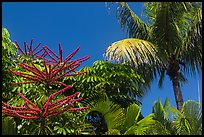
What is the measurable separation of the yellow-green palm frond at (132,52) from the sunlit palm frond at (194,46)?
2.47ft

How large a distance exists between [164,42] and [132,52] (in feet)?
3.29

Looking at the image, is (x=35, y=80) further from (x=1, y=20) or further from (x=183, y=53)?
(x=183, y=53)

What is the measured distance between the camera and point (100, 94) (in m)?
6.38

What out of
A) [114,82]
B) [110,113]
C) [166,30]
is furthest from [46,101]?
[166,30]

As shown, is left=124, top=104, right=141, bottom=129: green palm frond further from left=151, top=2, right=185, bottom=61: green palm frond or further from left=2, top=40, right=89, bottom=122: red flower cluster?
left=151, top=2, right=185, bottom=61: green palm frond

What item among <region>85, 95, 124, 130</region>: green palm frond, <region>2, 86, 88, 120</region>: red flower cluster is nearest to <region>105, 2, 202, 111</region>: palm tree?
<region>85, 95, 124, 130</region>: green palm frond

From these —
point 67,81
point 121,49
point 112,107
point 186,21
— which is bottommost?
point 112,107

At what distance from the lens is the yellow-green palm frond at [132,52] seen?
671 centimetres

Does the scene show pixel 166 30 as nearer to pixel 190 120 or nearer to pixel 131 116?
pixel 131 116

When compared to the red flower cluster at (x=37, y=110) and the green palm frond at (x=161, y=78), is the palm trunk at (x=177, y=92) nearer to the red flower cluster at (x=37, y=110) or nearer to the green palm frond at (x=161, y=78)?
the green palm frond at (x=161, y=78)

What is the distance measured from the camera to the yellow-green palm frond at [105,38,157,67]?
264 inches

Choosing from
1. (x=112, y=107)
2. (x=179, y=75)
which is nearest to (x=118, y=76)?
(x=112, y=107)

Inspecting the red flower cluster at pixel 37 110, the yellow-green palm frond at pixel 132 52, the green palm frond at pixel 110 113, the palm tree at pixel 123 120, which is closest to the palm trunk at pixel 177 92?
the yellow-green palm frond at pixel 132 52

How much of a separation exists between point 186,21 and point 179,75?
105cm
